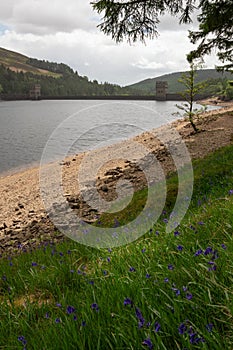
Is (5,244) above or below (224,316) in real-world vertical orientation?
below

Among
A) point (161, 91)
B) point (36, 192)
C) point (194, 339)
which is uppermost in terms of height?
point (161, 91)

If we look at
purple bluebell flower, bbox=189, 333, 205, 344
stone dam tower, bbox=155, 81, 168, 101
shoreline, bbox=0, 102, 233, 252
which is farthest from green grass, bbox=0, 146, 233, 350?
stone dam tower, bbox=155, 81, 168, 101

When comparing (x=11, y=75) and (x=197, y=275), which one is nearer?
(x=197, y=275)

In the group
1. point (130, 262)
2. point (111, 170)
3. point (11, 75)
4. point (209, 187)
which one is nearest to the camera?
point (130, 262)

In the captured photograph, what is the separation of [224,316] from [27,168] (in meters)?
21.2

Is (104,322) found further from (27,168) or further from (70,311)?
(27,168)

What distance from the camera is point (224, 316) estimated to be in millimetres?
2223

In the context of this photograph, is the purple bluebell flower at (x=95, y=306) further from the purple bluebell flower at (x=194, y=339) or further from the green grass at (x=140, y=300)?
the purple bluebell flower at (x=194, y=339)

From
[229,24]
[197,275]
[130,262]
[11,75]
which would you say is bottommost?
[130,262]

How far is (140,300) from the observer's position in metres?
2.66

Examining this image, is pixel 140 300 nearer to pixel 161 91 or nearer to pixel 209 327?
pixel 209 327

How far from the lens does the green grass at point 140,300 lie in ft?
7.11

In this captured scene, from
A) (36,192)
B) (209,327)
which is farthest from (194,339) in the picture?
(36,192)

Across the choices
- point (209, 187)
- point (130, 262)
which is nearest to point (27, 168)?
point (209, 187)
